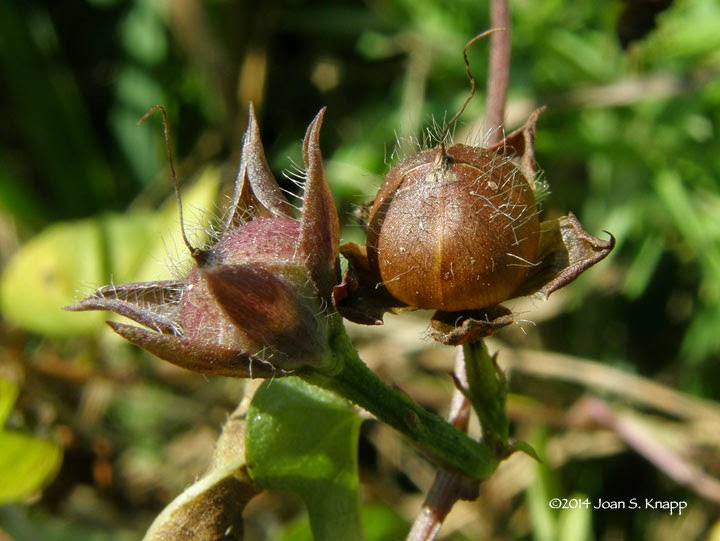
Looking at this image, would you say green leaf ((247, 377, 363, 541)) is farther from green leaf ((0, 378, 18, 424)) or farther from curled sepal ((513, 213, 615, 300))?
green leaf ((0, 378, 18, 424))

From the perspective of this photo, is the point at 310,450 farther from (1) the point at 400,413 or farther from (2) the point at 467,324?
(2) the point at 467,324

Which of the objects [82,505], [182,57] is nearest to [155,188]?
[182,57]

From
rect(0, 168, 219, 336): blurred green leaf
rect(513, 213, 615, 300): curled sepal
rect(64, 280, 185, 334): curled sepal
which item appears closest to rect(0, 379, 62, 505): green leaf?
rect(0, 168, 219, 336): blurred green leaf

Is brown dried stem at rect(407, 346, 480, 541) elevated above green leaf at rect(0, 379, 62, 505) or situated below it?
above

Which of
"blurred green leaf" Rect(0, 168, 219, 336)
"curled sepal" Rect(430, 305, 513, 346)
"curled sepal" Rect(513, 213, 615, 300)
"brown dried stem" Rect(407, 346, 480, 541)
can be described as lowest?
"blurred green leaf" Rect(0, 168, 219, 336)

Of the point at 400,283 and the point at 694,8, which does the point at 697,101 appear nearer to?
the point at 694,8
